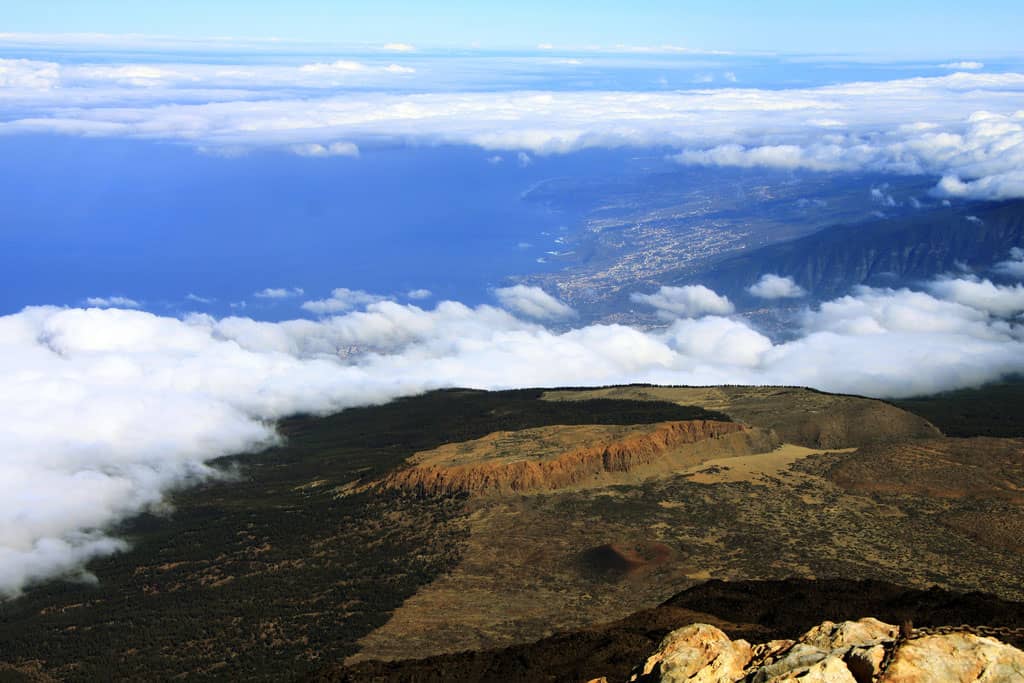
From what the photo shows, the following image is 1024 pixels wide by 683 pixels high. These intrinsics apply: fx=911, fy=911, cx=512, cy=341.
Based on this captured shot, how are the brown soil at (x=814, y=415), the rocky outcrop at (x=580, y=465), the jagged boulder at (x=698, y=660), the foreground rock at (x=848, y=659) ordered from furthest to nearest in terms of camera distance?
1. the brown soil at (x=814, y=415)
2. the rocky outcrop at (x=580, y=465)
3. the jagged boulder at (x=698, y=660)
4. the foreground rock at (x=848, y=659)

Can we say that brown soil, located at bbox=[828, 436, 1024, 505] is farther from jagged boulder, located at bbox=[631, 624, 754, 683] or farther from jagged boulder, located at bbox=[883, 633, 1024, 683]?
jagged boulder, located at bbox=[883, 633, 1024, 683]

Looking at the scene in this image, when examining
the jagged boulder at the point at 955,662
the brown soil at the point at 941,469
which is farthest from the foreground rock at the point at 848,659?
the brown soil at the point at 941,469

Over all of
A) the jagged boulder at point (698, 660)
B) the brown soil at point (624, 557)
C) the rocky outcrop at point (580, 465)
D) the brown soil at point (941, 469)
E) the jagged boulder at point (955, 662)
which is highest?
the jagged boulder at point (955, 662)

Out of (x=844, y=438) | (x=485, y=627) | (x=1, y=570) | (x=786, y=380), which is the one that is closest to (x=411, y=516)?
(x=485, y=627)

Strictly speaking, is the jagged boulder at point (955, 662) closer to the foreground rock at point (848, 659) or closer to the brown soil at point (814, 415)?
the foreground rock at point (848, 659)

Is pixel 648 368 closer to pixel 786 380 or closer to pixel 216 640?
pixel 786 380

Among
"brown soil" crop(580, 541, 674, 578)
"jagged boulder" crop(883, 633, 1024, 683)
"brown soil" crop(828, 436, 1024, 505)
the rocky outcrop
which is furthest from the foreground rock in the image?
the rocky outcrop
